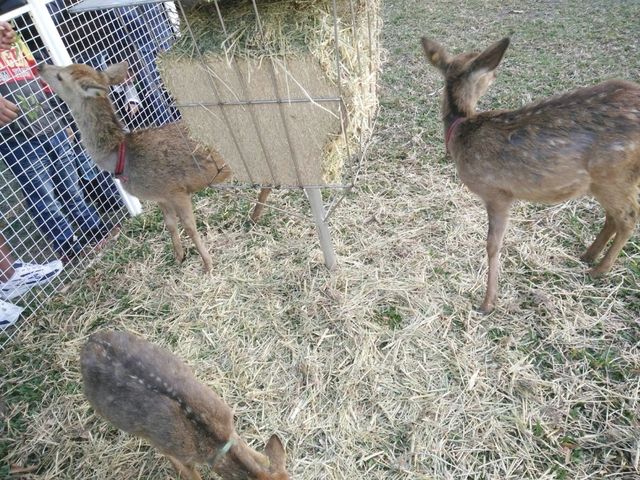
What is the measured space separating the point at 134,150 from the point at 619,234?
396cm

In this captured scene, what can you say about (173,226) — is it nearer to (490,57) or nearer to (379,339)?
(379,339)

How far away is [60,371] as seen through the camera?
11.3 ft

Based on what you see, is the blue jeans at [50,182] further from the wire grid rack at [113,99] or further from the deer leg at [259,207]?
the deer leg at [259,207]

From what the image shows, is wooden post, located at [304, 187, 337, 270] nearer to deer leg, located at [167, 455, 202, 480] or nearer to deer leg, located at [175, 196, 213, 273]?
deer leg, located at [175, 196, 213, 273]

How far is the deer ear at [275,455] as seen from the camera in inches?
86.4

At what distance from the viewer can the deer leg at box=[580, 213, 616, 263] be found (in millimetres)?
3297

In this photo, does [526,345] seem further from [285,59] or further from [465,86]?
[285,59]

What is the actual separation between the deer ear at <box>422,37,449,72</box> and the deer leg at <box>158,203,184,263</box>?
2.59 meters

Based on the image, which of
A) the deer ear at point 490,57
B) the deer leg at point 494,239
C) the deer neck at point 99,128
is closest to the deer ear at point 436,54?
the deer ear at point 490,57

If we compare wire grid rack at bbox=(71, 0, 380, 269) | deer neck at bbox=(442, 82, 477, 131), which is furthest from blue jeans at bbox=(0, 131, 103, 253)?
deer neck at bbox=(442, 82, 477, 131)

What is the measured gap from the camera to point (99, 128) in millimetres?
3752

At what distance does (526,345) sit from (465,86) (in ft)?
6.31

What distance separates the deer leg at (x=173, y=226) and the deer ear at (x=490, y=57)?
2802mm

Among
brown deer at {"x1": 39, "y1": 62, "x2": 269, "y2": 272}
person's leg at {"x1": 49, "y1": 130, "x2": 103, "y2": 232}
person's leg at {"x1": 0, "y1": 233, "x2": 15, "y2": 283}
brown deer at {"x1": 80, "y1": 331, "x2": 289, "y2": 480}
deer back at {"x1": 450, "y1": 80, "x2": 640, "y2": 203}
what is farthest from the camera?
person's leg at {"x1": 49, "y1": 130, "x2": 103, "y2": 232}
